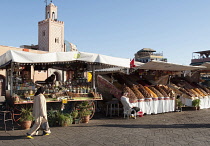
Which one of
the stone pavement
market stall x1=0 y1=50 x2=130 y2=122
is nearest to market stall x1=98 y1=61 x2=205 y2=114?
market stall x1=0 y1=50 x2=130 y2=122

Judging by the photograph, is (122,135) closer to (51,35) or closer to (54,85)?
(54,85)

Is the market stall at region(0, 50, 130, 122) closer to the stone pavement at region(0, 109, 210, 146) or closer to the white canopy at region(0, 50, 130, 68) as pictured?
the white canopy at region(0, 50, 130, 68)

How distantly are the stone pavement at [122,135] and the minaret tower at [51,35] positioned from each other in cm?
2666

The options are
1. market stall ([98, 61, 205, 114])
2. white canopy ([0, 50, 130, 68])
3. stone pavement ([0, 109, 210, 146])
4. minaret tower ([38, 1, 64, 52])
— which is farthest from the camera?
minaret tower ([38, 1, 64, 52])

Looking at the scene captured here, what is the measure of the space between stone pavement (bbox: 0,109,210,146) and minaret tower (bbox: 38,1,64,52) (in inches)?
1050

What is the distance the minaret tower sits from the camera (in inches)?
1267

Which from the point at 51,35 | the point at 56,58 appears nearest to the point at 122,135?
the point at 56,58

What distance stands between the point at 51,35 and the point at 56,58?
87.7 ft

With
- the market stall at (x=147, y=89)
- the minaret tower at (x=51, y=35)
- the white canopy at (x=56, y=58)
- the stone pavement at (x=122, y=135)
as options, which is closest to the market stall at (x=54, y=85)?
the white canopy at (x=56, y=58)

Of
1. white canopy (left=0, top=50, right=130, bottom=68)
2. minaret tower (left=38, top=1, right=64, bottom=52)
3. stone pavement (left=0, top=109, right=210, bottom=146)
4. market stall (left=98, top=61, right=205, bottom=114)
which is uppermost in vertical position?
minaret tower (left=38, top=1, right=64, bottom=52)

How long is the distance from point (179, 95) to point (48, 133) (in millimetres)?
7383

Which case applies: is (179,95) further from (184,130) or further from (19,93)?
(19,93)

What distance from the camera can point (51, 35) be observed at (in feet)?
106

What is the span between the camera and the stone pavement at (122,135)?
16.8 feet
